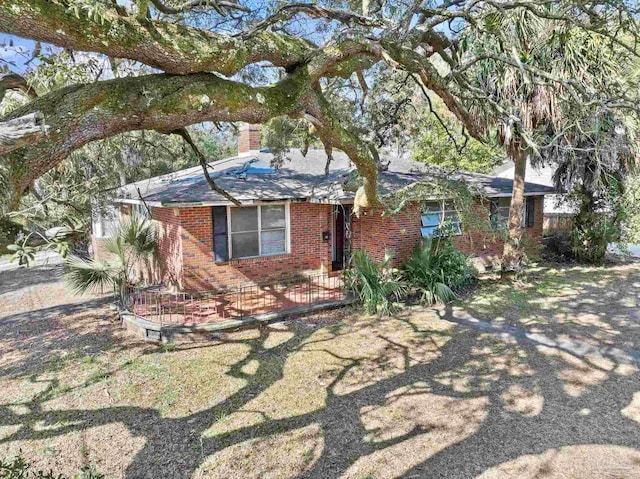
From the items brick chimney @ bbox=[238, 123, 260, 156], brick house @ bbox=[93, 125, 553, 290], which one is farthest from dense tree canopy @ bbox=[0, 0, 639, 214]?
brick chimney @ bbox=[238, 123, 260, 156]

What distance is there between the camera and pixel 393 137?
12.3 m

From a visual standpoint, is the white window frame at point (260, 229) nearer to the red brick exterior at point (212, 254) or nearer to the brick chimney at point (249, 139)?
the red brick exterior at point (212, 254)

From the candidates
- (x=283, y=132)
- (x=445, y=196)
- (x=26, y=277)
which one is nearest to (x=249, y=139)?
(x=283, y=132)

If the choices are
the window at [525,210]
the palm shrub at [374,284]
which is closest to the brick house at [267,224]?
the window at [525,210]

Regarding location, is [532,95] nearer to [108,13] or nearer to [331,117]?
[331,117]

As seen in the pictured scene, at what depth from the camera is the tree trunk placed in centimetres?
1208

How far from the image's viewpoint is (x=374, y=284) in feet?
33.9

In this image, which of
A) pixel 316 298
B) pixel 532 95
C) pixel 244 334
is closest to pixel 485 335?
pixel 316 298

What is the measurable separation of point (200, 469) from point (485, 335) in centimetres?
617

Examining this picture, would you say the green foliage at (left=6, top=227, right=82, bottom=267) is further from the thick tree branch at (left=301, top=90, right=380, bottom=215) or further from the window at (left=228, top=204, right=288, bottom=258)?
the window at (left=228, top=204, right=288, bottom=258)

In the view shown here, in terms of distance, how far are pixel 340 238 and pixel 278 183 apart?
2.77 meters

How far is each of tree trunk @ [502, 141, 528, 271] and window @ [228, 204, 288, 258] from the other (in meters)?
6.84

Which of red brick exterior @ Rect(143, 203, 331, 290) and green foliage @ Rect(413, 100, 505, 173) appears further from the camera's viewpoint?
red brick exterior @ Rect(143, 203, 331, 290)

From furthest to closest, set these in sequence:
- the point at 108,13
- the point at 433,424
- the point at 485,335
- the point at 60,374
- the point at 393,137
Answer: the point at 393,137 < the point at 485,335 < the point at 60,374 < the point at 433,424 < the point at 108,13
